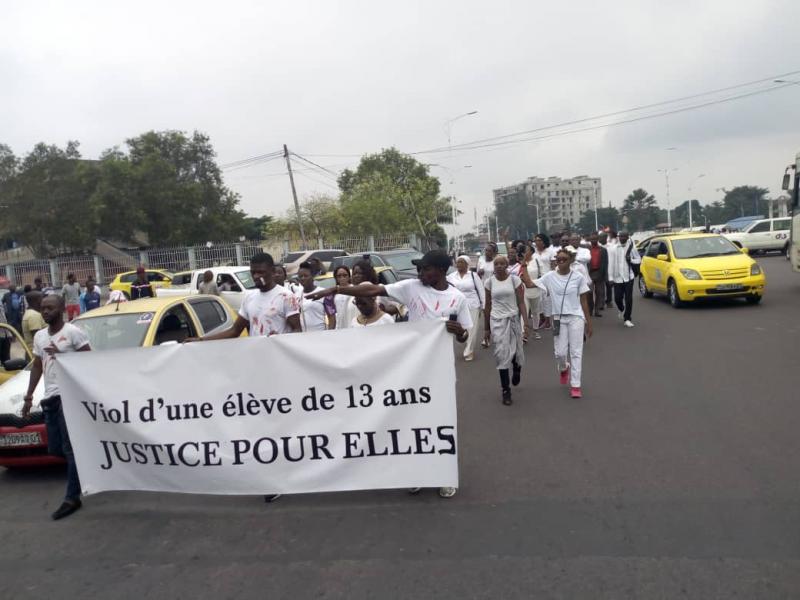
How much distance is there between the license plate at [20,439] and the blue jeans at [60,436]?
2.89 ft

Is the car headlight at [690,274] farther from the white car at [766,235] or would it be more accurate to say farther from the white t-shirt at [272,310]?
the white car at [766,235]

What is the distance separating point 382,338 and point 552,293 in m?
3.41

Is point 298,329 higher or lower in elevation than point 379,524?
higher

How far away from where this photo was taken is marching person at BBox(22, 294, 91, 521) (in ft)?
16.7

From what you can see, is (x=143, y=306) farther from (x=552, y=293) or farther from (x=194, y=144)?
(x=194, y=144)

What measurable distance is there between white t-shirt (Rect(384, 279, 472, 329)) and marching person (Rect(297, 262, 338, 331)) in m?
2.16

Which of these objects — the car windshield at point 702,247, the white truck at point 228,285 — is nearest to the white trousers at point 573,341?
the car windshield at point 702,247

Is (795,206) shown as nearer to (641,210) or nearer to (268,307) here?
(268,307)

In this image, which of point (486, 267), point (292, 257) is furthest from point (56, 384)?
point (292, 257)

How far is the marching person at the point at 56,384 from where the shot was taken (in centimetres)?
510

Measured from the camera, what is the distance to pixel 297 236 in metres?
49.7

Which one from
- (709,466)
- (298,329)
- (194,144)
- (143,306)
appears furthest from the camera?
(194,144)

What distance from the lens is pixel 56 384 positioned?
16.8 feet

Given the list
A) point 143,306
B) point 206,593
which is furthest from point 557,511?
point 143,306
